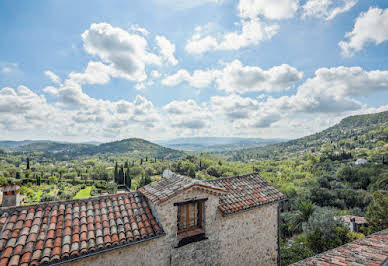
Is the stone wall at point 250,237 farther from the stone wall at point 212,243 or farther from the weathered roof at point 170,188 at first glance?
the weathered roof at point 170,188

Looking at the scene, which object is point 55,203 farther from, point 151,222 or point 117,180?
point 117,180

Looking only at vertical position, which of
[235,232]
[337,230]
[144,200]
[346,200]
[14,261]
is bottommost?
[346,200]

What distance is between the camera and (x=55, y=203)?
21.2 feet

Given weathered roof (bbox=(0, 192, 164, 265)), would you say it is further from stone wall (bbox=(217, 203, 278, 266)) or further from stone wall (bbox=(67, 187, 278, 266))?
stone wall (bbox=(217, 203, 278, 266))

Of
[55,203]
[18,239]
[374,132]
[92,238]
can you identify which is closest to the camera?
[18,239]

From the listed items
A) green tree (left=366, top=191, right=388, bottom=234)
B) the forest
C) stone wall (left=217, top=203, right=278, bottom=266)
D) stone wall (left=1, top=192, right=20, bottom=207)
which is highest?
stone wall (left=1, top=192, right=20, bottom=207)

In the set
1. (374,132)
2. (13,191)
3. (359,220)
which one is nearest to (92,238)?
(13,191)

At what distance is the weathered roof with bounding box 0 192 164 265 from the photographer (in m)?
4.83

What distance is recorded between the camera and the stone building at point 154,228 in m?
5.13

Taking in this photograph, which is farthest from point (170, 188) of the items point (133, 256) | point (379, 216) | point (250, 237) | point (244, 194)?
point (379, 216)

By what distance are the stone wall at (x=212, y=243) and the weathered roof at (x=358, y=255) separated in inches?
100

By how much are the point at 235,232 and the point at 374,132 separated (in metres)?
170

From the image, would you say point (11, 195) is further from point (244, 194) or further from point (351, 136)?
point (351, 136)

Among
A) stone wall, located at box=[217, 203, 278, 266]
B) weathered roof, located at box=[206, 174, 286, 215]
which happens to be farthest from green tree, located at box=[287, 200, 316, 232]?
weathered roof, located at box=[206, 174, 286, 215]
